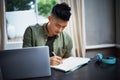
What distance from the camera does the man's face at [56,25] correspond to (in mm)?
1537

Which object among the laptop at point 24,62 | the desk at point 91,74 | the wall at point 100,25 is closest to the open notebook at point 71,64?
the desk at point 91,74

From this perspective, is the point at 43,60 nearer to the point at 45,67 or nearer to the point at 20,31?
the point at 45,67

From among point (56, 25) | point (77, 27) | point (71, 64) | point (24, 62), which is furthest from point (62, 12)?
point (77, 27)

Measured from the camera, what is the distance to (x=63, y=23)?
154 centimetres

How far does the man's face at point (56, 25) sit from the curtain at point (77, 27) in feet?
3.87

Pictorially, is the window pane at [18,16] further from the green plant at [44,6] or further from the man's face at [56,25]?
the man's face at [56,25]

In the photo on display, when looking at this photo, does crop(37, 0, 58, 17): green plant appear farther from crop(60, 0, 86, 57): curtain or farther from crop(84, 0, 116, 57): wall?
crop(84, 0, 116, 57): wall

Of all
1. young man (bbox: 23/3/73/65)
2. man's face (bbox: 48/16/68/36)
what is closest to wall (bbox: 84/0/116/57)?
young man (bbox: 23/3/73/65)

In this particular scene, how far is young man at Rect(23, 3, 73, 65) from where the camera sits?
1519 mm

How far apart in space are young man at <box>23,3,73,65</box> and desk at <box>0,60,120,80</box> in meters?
0.33

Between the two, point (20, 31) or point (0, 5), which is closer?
point (0, 5)

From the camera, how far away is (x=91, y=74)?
120cm

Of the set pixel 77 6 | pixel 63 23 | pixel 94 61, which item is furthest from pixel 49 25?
pixel 77 6

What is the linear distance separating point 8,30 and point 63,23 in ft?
5.39
